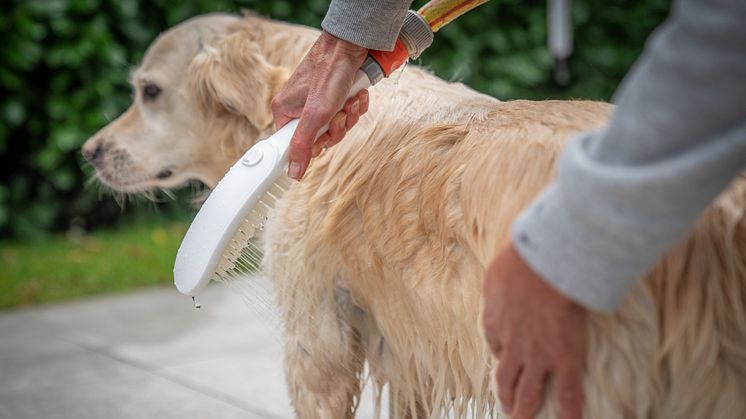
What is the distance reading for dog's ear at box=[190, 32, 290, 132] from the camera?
2238 millimetres

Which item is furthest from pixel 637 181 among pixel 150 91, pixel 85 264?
pixel 85 264

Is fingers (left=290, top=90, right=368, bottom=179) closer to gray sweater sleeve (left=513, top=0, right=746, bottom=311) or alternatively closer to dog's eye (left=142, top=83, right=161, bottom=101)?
gray sweater sleeve (left=513, top=0, right=746, bottom=311)

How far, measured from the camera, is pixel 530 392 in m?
1.09

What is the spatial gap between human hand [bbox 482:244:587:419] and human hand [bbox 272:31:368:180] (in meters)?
0.60

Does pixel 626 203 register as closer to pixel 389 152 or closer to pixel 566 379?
pixel 566 379

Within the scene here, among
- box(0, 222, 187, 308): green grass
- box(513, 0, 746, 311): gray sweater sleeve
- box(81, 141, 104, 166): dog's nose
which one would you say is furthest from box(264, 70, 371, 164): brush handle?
Result: box(0, 222, 187, 308): green grass

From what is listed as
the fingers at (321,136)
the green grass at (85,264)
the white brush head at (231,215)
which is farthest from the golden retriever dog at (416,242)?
the green grass at (85,264)

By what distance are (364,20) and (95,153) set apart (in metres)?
1.44

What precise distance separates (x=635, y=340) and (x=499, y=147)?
0.39 meters

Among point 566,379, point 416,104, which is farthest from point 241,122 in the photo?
point 566,379

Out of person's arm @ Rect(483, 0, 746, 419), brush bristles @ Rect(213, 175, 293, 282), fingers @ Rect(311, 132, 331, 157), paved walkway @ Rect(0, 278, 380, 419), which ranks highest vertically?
person's arm @ Rect(483, 0, 746, 419)

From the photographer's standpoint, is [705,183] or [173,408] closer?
[705,183]

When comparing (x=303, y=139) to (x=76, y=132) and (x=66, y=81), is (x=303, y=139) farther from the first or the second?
(x=66, y=81)

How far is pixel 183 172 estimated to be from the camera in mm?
2566
